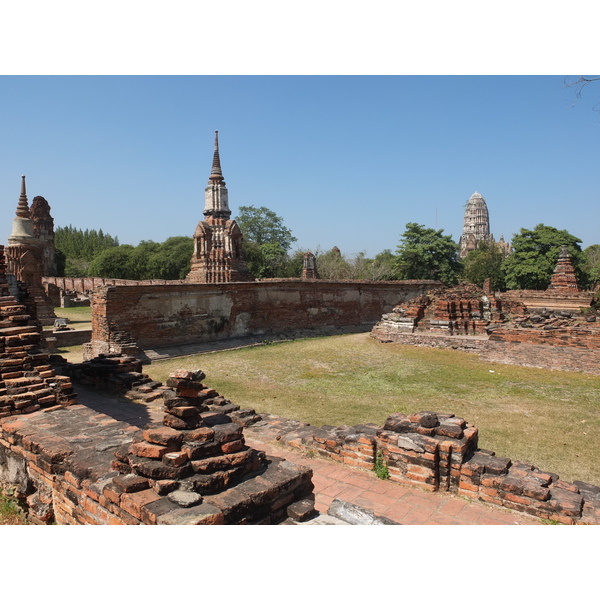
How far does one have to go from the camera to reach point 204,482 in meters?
2.75

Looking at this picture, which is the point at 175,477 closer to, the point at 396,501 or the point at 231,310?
the point at 396,501

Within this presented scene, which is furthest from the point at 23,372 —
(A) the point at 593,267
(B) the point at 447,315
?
(A) the point at 593,267

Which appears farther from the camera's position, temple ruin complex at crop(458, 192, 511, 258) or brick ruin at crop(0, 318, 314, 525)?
temple ruin complex at crop(458, 192, 511, 258)

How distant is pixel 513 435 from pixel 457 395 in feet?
6.81

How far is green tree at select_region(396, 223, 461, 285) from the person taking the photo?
31909 mm

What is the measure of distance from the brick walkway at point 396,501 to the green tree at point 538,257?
102 ft

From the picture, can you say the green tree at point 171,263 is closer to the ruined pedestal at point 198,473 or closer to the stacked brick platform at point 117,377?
the stacked brick platform at point 117,377

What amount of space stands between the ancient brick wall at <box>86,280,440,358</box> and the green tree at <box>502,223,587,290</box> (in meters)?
15.6

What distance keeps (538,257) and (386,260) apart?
49.9 feet

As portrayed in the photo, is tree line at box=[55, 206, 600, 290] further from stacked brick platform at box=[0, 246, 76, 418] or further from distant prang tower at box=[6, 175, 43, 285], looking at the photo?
stacked brick platform at box=[0, 246, 76, 418]

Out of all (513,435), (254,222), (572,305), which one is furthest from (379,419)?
(254,222)

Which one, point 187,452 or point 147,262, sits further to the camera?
point 147,262

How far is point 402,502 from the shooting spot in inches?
150

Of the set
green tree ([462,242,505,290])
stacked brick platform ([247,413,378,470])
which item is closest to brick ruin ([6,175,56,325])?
stacked brick platform ([247,413,378,470])
